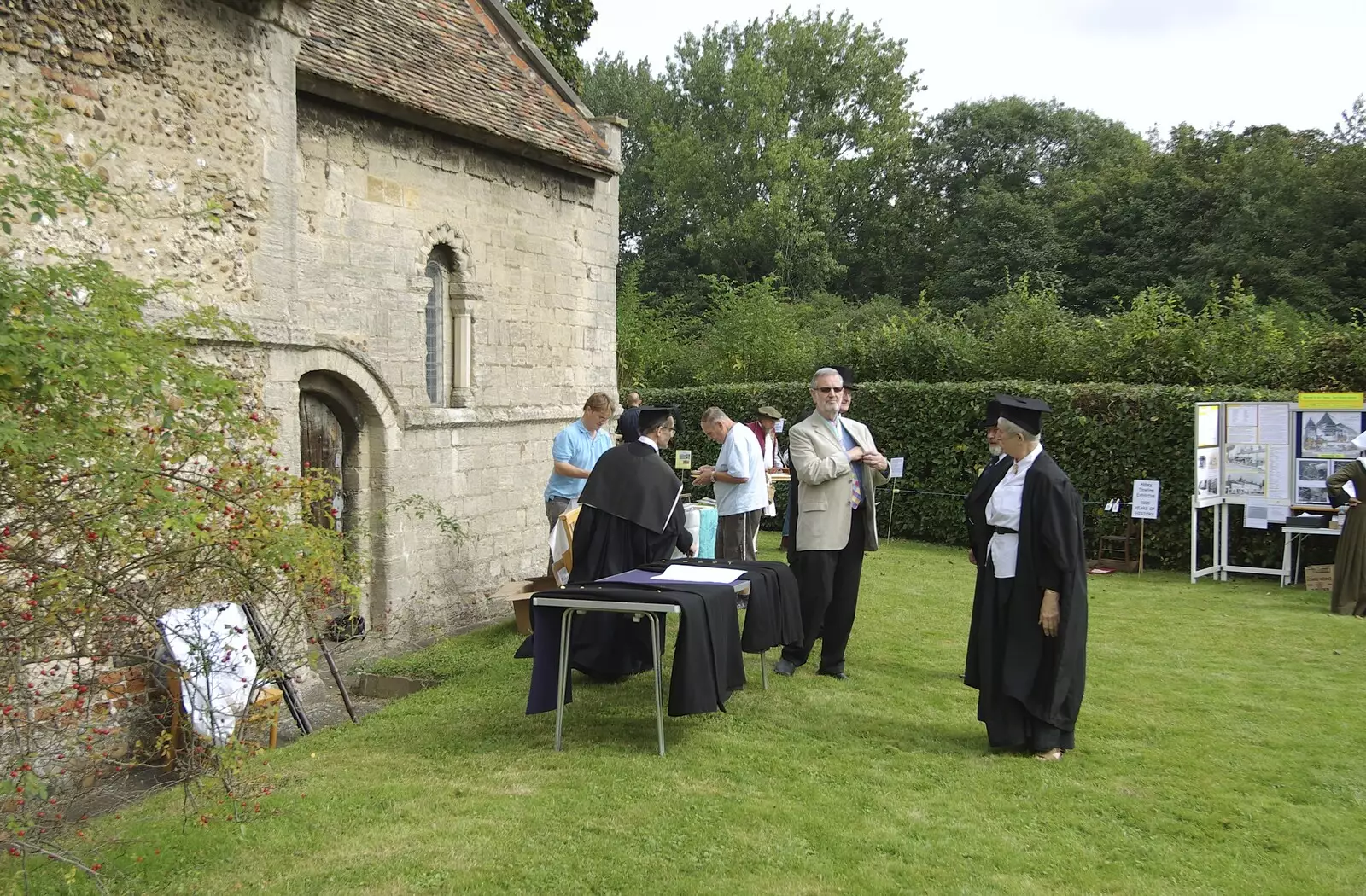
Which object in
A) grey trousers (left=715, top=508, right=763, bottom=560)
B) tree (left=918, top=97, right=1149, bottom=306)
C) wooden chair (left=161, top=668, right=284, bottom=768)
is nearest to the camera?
wooden chair (left=161, top=668, right=284, bottom=768)

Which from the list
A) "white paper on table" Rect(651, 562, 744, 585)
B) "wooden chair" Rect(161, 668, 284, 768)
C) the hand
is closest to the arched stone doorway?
"wooden chair" Rect(161, 668, 284, 768)

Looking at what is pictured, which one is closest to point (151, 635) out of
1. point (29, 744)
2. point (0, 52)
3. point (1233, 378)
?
point (29, 744)

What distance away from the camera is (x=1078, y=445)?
48.6 ft

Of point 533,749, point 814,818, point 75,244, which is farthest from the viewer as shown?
point 75,244

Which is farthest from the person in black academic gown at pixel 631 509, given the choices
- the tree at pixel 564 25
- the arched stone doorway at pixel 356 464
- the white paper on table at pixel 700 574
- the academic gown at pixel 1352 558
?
the tree at pixel 564 25

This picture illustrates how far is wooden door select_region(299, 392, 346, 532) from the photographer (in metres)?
10.4

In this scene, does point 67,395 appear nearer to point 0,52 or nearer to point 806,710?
point 0,52

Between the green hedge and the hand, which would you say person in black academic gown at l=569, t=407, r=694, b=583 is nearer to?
the hand

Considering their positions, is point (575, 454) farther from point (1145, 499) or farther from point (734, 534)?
A: point (1145, 499)

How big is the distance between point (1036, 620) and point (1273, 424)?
26.8 ft

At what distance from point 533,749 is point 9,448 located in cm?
349

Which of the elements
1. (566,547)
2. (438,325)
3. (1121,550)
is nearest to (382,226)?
(438,325)

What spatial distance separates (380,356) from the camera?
1088 centimetres

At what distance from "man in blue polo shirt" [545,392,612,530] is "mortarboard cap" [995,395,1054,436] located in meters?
4.17
